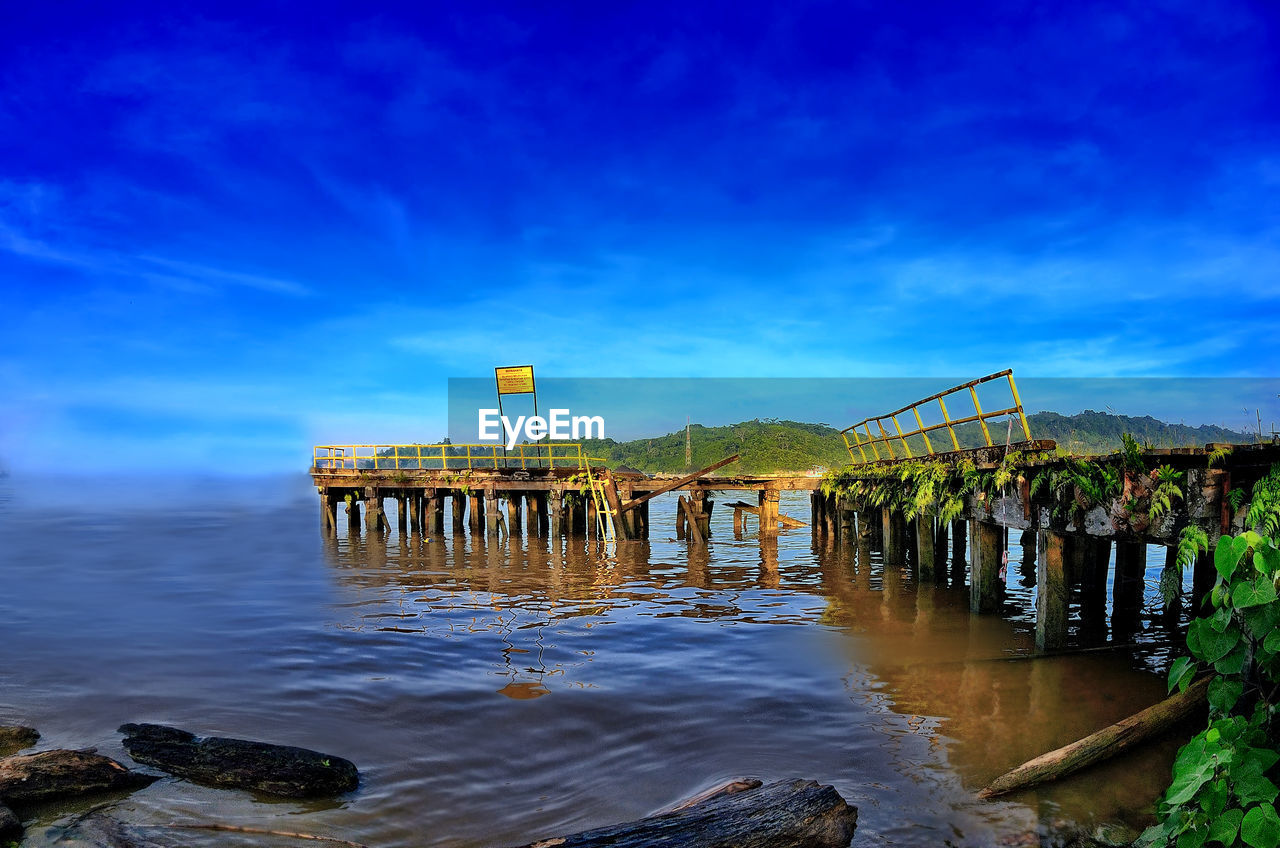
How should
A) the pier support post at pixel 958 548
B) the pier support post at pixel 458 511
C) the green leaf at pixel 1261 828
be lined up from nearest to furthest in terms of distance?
1. the green leaf at pixel 1261 828
2. the pier support post at pixel 958 548
3. the pier support post at pixel 458 511

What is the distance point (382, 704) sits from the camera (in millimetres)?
9820

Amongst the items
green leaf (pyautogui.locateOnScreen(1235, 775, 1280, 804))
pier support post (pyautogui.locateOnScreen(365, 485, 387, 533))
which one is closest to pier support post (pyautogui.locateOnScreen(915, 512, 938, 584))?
green leaf (pyautogui.locateOnScreen(1235, 775, 1280, 804))

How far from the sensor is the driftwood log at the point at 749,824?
5621 millimetres

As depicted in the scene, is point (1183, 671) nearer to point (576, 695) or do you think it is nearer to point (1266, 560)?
point (1266, 560)

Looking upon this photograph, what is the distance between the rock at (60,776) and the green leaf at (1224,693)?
28.9 ft

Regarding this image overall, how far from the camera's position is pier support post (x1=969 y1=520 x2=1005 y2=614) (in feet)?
45.8

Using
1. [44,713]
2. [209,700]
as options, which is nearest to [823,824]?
[209,700]

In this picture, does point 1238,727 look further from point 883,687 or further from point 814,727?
point 883,687

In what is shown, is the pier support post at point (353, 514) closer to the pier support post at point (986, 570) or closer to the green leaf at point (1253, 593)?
the pier support post at point (986, 570)

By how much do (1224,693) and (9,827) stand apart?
29.4 feet

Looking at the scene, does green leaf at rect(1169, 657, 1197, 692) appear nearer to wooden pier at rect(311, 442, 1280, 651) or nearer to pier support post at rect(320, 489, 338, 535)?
wooden pier at rect(311, 442, 1280, 651)

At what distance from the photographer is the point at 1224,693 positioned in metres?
5.59

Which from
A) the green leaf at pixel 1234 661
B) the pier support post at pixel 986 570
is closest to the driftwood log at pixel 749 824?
the green leaf at pixel 1234 661

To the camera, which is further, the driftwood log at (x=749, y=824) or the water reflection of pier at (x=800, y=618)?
the water reflection of pier at (x=800, y=618)
